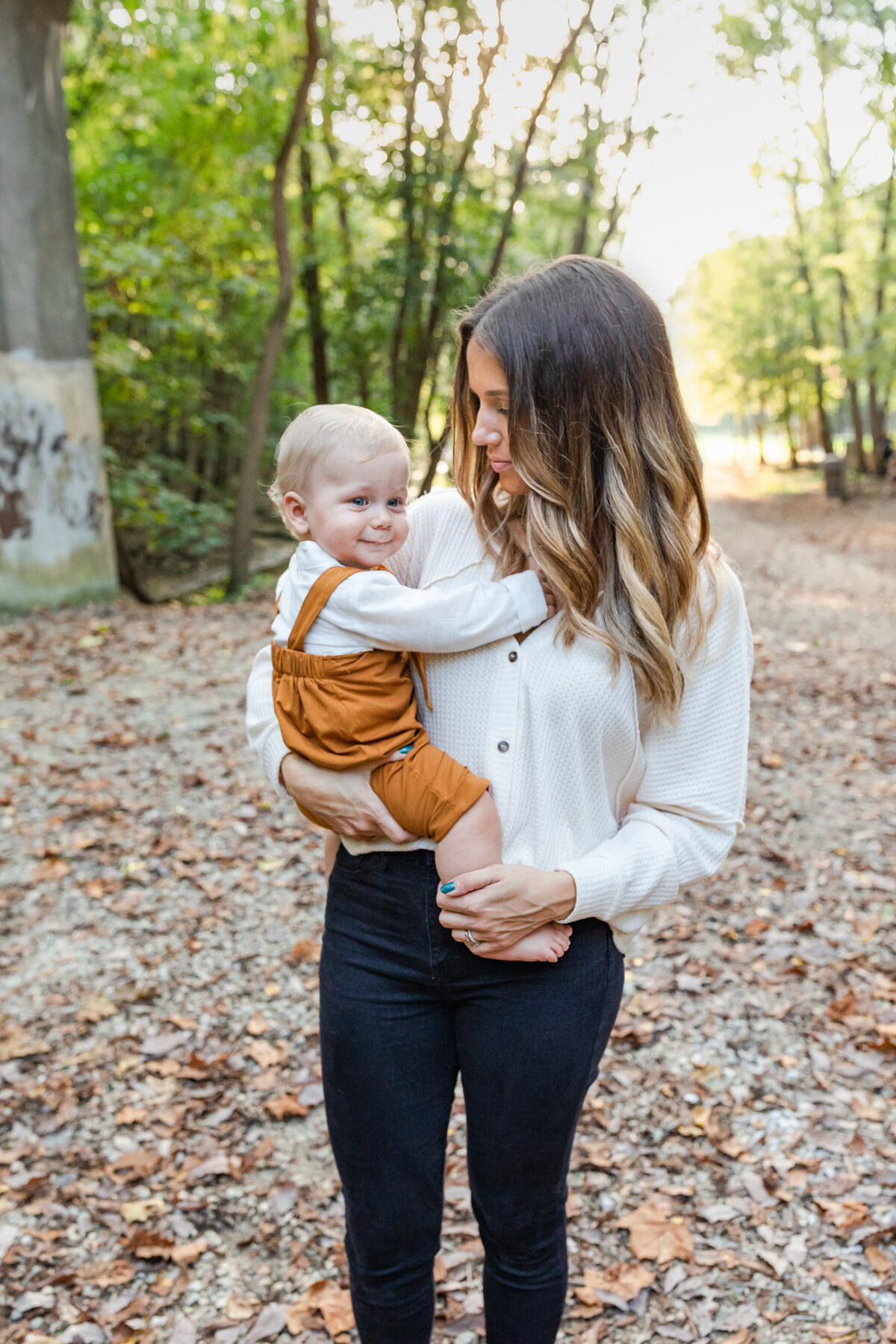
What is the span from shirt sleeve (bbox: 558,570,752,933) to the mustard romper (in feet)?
0.83

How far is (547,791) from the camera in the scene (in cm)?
174

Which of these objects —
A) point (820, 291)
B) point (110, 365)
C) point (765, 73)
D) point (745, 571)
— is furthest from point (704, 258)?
point (110, 365)

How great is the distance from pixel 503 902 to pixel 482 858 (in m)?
0.09

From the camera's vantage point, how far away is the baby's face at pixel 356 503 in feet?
6.11

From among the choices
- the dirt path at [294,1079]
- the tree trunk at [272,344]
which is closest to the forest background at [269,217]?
the tree trunk at [272,344]

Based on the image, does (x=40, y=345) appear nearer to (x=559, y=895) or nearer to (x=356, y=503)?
(x=356, y=503)

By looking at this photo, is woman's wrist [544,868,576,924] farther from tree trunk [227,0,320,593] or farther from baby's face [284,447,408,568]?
tree trunk [227,0,320,593]

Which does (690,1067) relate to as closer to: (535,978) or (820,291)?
(535,978)

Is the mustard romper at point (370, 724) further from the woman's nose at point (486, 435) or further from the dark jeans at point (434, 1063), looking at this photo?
the woman's nose at point (486, 435)

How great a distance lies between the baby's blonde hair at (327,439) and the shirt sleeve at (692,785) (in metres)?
0.70

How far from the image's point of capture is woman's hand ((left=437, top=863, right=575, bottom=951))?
5.33 feet

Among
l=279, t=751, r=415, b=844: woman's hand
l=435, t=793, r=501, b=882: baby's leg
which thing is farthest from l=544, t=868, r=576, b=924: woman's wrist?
l=279, t=751, r=415, b=844: woman's hand

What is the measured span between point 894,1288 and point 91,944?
129 inches

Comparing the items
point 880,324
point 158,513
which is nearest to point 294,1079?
point 158,513
